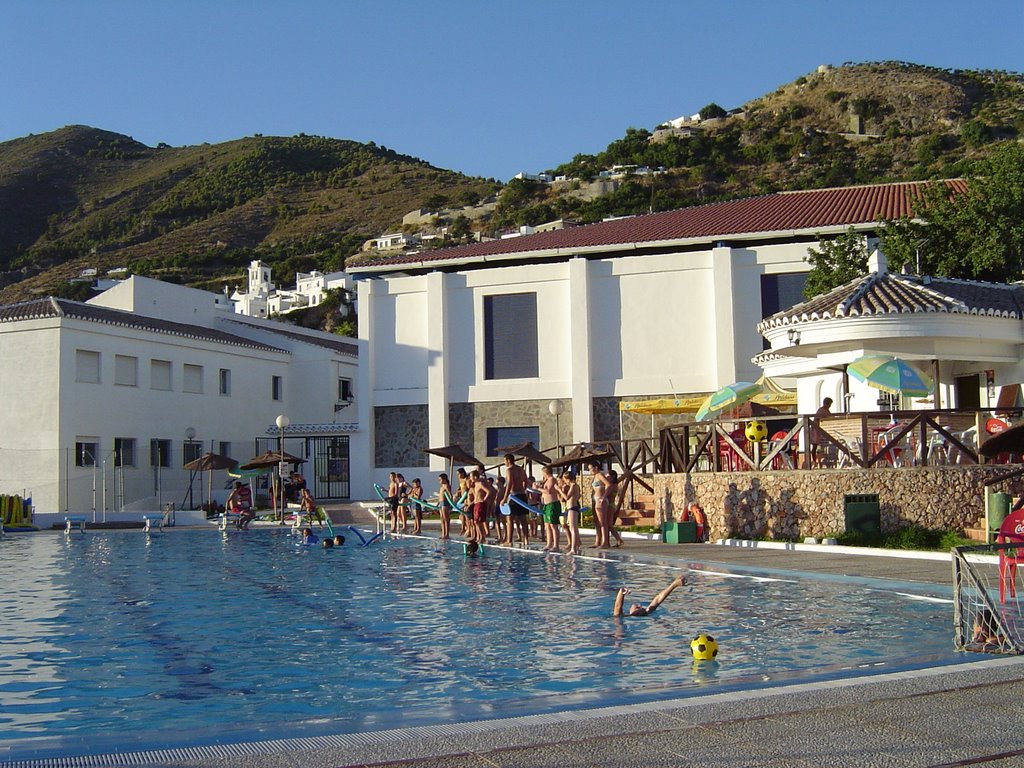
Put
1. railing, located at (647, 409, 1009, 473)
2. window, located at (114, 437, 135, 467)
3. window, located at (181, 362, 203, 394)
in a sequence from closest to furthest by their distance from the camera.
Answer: railing, located at (647, 409, 1009, 473)
window, located at (114, 437, 135, 467)
window, located at (181, 362, 203, 394)

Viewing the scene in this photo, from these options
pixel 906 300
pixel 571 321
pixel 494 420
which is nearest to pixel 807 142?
pixel 571 321

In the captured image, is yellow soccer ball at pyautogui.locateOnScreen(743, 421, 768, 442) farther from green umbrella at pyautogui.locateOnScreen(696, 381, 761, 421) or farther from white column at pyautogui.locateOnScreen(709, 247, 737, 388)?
white column at pyautogui.locateOnScreen(709, 247, 737, 388)

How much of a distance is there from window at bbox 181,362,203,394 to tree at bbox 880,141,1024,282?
25.6 m

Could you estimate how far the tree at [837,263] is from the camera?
101ft

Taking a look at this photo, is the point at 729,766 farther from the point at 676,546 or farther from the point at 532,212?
the point at 532,212

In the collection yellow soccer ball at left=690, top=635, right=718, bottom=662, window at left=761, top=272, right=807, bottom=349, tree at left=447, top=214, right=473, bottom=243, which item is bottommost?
yellow soccer ball at left=690, top=635, right=718, bottom=662

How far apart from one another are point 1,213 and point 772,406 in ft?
400

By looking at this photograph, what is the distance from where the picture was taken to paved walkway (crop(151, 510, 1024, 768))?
5.59m

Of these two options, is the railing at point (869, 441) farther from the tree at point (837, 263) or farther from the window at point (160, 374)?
the window at point (160, 374)

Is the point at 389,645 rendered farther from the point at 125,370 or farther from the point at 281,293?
the point at 281,293

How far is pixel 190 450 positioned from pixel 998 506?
31.7 meters

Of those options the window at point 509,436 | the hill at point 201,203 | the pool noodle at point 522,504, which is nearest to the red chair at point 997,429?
the pool noodle at point 522,504

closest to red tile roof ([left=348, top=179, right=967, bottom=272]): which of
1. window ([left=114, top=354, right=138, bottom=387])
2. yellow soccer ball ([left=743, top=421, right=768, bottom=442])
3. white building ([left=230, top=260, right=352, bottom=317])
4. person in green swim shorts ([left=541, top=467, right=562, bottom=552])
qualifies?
window ([left=114, top=354, right=138, bottom=387])

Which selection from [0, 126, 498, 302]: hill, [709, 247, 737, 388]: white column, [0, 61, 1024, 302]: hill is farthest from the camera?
[0, 126, 498, 302]: hill
